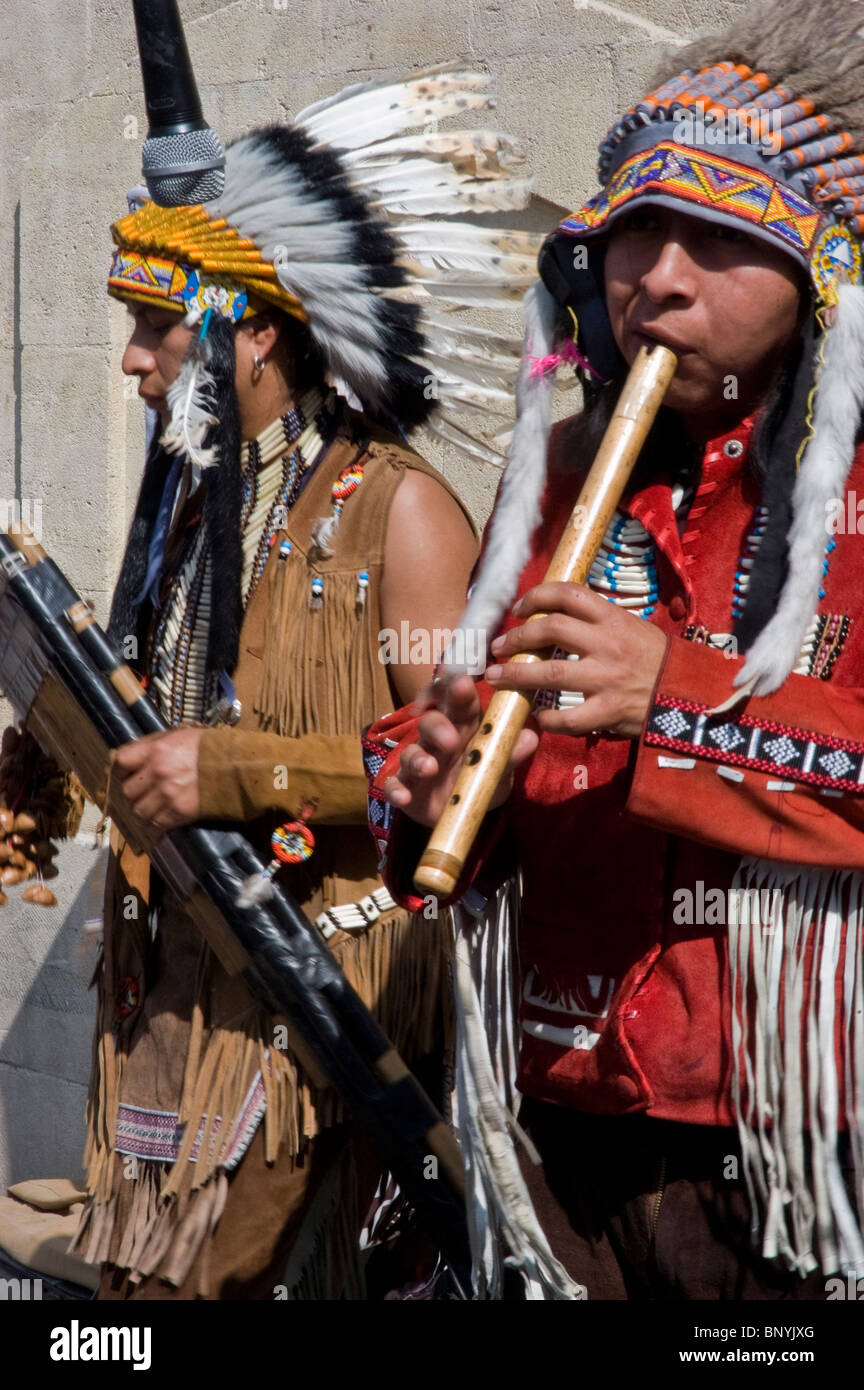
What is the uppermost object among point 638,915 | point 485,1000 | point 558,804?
point 558,804

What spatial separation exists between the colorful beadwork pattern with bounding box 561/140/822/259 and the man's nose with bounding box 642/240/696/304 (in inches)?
2.5

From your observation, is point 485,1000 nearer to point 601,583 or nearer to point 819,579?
point 601,583

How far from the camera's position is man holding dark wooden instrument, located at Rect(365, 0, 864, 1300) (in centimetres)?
167

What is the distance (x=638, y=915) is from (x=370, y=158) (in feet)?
5.47

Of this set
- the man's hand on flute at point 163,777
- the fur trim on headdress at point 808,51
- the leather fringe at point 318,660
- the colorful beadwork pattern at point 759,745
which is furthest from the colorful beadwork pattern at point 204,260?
the colorful beadwork pattern at point 759,745

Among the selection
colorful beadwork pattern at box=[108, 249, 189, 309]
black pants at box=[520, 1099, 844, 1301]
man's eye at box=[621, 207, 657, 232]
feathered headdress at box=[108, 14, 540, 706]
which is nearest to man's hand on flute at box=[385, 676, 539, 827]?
black pants at box=[520, 1099, 844, 1301]

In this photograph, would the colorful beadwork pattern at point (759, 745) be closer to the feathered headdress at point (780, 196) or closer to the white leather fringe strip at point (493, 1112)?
the feathered headdress at point (780, 196)

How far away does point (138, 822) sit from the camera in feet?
8.88

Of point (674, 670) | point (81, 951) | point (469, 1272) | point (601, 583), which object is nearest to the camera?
point (674, 670)

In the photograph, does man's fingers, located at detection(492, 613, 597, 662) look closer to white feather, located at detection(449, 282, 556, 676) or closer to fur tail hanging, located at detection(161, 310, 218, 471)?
white feather, located at detection(449, 282, 556, 676)

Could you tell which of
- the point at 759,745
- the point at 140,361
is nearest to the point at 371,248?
the point at 140,361

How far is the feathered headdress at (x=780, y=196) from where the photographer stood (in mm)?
1725
